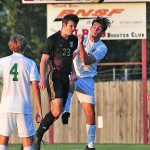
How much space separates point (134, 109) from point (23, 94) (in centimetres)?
1114

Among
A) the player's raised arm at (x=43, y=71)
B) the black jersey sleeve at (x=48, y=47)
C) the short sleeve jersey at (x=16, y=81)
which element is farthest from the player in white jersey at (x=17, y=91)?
the black jersey sleeve at (x=48, y=47)

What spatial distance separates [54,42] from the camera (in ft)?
38.8

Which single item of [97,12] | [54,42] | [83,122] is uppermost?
[97,12]

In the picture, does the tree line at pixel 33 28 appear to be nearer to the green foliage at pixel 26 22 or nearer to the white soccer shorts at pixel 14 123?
the green foliage at pixel 26 22

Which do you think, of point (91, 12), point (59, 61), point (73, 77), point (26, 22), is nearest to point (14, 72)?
point (59, 61)

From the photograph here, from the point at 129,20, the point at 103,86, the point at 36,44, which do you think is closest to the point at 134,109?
the point at 103,86

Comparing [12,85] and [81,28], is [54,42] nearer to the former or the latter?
[12,85]

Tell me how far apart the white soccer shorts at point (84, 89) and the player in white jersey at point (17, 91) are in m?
2.70

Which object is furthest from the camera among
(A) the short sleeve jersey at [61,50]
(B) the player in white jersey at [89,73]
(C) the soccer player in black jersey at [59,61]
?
(B) the player in white jersey at [89,73]

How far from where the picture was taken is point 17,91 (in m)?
A: 9.72

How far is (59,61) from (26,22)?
28231 mm

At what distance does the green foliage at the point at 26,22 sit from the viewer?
39.0 m

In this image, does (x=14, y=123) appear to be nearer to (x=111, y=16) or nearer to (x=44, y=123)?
(x=44, y=123)

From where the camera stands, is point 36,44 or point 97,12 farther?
point 36,44
